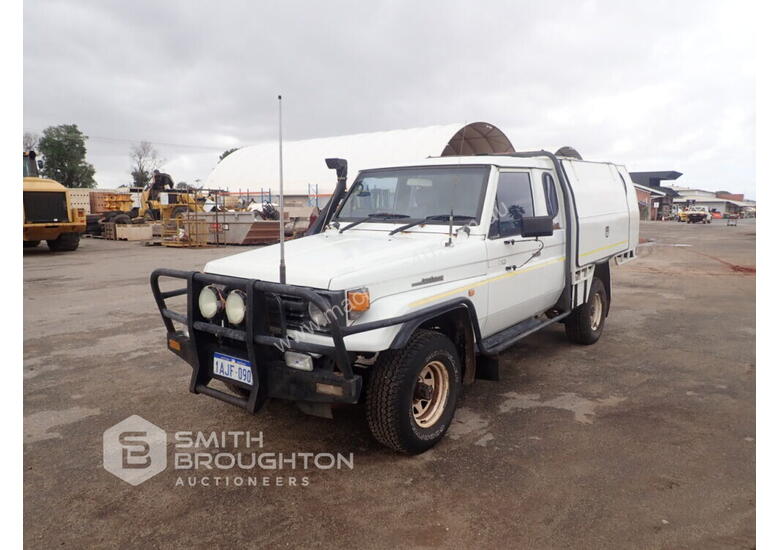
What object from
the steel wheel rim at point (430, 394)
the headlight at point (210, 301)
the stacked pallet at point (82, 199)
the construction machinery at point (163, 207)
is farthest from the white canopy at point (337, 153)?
the headlight at point (210, 301)

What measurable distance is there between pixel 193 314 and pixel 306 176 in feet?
110

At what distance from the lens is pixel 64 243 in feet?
61.4

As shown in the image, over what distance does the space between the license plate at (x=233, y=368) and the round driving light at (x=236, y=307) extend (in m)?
0.28

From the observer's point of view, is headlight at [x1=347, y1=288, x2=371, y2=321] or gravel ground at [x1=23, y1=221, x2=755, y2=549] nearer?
gravel ground at [x1=23, y1=221, x2=755, y2=549]

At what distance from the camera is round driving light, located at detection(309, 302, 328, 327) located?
3.43 m

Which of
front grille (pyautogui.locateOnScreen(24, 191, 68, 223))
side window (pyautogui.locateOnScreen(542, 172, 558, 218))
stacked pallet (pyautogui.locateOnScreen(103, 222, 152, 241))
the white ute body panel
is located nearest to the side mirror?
the white ute body panel

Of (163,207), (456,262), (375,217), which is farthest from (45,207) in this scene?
(456,262)

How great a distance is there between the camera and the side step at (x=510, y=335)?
4.35 metres

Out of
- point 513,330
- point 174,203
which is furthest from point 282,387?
point 174,203

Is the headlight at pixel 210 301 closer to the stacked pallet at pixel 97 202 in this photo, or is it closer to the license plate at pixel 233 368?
the license plate at pixel 233 368

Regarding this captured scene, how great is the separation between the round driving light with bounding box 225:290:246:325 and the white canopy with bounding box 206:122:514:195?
2308cm

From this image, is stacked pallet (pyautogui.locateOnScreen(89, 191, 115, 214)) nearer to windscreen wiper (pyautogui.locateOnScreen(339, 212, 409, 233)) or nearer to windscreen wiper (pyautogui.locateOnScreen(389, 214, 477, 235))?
windscreen wiper (pyautogui.locateOnScreen(339, 212, 409, 233))

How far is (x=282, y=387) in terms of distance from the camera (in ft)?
11.5

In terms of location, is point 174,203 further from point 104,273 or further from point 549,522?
point 549,522
